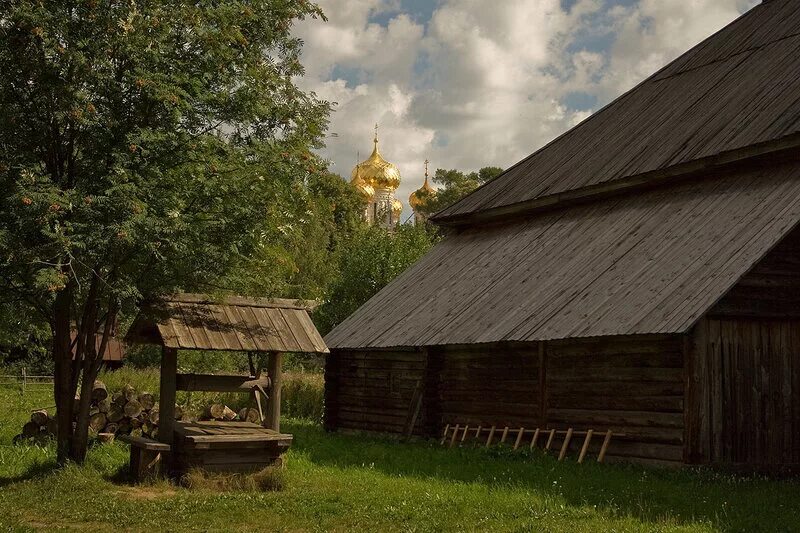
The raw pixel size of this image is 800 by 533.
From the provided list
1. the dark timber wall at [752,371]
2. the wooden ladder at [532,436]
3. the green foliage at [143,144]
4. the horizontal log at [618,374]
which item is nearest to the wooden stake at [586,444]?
the wooden ladder at [532,436]

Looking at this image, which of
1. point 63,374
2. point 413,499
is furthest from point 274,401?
point 63,374

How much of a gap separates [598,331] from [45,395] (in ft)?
68.4

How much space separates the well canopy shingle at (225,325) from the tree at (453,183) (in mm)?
52469

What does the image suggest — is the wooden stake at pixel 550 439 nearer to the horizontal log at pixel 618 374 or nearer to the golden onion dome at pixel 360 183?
the horizontal log at pixel 618 374

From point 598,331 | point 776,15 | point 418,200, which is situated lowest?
point 598,331

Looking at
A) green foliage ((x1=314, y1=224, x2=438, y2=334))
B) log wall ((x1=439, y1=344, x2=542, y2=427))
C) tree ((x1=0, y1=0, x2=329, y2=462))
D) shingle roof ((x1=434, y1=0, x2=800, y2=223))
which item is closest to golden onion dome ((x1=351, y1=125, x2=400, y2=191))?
green foliage ((x1=314, y1=224, x2=438, y2=334))

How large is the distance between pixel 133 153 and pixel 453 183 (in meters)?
57.2

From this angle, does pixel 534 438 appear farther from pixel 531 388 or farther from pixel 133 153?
pixel 133 153

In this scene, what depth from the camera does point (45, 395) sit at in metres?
30.7

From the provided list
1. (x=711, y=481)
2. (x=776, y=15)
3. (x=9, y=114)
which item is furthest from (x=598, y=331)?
(x=776, y=15)

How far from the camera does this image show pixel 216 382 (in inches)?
533

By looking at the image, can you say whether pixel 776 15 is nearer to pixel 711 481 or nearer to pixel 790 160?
pixel 790 160

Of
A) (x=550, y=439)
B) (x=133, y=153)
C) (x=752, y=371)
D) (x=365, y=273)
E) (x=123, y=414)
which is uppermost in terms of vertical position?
(x=365, y=273)

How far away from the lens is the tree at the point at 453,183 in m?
66.9
